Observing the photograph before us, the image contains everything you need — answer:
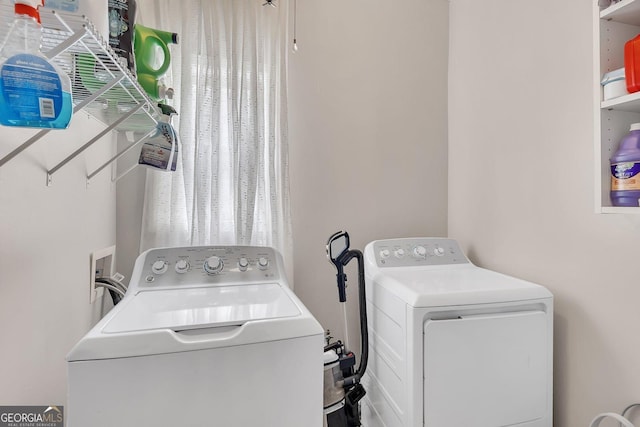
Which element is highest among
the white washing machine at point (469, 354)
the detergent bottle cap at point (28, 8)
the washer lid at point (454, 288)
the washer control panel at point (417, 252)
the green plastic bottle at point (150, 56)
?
the green plastic bottle at point (150, 56)

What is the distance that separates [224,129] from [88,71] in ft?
3.18

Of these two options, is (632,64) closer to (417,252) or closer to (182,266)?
(417,252)

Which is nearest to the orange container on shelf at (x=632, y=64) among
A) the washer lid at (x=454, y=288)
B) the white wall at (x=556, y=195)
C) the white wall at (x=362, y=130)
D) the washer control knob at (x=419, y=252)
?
the white wall at (x=556, y=195)

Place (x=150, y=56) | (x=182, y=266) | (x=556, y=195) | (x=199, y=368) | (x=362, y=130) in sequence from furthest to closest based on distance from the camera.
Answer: (x=362, y=130)
(x=556, y=195)
(x=182, y=266)
(x=150, y=56)
(x=199, y=368)

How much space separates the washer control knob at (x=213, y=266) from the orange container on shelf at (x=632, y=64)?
1535 millimetres

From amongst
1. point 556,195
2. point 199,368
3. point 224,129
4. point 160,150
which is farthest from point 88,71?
point 556,195

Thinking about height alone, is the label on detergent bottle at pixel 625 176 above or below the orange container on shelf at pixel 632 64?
below

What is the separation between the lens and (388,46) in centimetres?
218

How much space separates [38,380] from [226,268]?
2.19ft

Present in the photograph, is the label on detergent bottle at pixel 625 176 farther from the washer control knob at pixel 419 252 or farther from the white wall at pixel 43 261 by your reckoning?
the white wall at pixel 43 261

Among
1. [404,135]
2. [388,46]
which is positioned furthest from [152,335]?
[388,46]

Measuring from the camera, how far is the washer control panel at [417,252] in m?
1.85

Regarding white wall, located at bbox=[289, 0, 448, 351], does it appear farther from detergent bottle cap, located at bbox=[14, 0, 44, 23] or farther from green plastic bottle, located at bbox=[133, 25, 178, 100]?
detergent bottle cap, located at bbox=[14, 0, 44, 23]

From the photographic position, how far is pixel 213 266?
1.39 m
